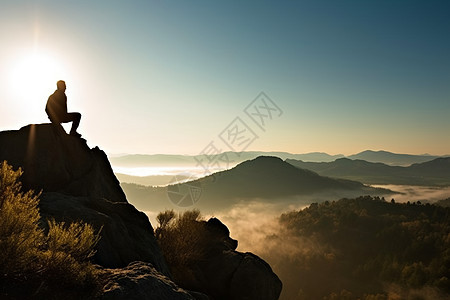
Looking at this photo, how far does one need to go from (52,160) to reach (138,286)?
1203 cm

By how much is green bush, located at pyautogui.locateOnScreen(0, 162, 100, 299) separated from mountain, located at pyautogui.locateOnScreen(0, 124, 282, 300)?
116mm

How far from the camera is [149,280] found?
7.77 m

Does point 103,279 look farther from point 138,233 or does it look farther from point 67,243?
point 138,233

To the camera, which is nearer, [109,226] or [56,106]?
[109,226]

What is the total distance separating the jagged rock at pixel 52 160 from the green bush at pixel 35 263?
9171 mm

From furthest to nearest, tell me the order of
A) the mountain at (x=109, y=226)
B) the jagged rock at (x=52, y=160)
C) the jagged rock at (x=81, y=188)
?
the jagged rock at (x=52, y=160), the jagged rock at (x=81, y=188), the mountain at (x=109, y=226)

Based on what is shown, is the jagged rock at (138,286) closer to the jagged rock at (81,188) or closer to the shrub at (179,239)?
the jagged rock at (81,188)

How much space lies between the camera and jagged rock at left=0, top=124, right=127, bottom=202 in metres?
15.5

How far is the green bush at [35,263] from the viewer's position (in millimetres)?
6430

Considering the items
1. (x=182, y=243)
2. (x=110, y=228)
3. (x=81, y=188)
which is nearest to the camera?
(x=110, y=228)

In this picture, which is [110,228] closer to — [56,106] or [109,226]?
[109,226]

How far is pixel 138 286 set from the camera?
24.2 ft

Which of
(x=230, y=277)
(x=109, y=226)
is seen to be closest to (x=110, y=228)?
(x=109, y=226)

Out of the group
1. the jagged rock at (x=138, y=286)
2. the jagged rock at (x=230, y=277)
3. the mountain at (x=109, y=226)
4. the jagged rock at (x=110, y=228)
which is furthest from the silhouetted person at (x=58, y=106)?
the jagged rock at (x=138, y=286)
